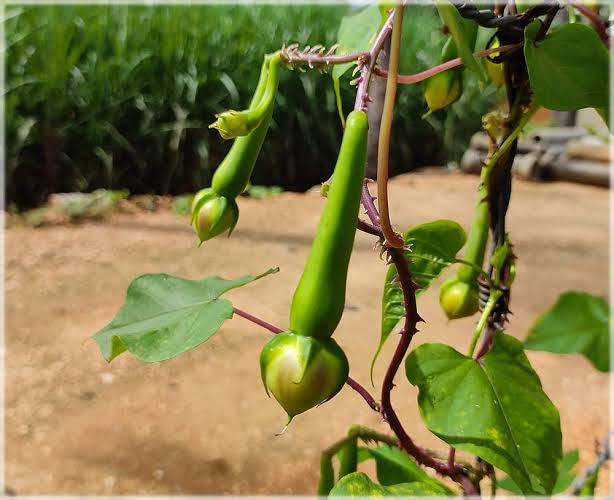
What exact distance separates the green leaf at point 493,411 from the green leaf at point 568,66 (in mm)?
125

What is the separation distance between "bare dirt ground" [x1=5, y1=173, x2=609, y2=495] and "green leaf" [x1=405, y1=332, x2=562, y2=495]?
0.52 meters

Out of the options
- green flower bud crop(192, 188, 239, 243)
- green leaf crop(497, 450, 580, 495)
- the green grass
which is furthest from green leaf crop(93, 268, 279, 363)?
the green grass

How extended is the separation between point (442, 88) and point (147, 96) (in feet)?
8.16

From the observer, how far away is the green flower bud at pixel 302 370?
0.25 m

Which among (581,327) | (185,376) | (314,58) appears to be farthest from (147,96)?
(581,327)

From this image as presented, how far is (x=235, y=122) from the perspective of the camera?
280 millimetres

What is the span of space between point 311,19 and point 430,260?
332cm

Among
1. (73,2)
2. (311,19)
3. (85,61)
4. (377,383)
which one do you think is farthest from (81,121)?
(377,383)

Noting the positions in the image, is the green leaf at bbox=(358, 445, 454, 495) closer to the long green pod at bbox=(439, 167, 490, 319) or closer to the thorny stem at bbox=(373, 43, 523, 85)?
the long green pod at bbox=(439, 167, 490, 319)

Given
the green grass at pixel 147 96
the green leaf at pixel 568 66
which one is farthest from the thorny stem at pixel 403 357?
the green grass at pixel 147 96

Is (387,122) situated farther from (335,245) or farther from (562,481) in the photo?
(562,481)

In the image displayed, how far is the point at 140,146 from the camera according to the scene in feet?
9.03

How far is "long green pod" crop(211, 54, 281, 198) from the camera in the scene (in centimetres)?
30

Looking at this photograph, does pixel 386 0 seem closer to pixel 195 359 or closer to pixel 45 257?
pixel 195 359
